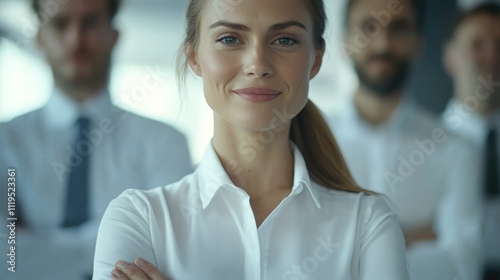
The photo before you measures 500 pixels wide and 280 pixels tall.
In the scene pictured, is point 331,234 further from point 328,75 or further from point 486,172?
point 486,172

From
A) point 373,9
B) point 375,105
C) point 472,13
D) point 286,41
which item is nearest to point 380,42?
point 373,9

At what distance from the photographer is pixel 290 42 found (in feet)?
3.48

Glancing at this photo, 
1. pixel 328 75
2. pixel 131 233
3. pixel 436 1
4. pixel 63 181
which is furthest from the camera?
pixel 436 1

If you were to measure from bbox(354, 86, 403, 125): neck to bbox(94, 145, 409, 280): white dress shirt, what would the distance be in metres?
1.39

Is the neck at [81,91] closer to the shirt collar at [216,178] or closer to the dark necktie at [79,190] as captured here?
the dark necktie at [79,190]

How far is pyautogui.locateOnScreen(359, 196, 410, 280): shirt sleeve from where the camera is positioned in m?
1.02

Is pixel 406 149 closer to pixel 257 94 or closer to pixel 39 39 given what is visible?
pixel 39 39

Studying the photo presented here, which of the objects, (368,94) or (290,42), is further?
(368,94)

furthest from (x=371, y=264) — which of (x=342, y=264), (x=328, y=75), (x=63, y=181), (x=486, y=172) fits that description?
(x=486, y=172)

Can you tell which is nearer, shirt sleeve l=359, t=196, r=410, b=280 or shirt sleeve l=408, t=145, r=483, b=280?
shirt sleeve l=359, t=196, r=410, b=280

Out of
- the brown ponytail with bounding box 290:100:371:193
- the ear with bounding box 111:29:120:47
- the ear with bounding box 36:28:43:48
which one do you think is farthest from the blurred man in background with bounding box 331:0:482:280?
the brown ponytail with bounding box 290:100:371:193

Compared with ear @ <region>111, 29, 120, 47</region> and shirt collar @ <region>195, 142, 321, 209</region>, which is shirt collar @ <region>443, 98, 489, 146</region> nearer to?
ear @ <region>111, 29, 120, 47</region>

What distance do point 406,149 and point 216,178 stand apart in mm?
1491

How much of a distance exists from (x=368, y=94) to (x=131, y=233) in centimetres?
162
